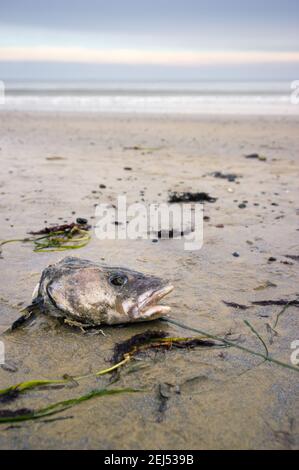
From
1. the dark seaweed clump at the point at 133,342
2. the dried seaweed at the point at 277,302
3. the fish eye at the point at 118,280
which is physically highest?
the fish eye at the point at 118,280

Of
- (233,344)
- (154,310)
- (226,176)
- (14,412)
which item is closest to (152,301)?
(154,310)

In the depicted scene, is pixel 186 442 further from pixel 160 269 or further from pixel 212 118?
pixel 212 118

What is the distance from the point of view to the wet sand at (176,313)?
277cm

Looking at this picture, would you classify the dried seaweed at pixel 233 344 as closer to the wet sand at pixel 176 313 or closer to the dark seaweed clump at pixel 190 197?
the wet sand at pixel 176 313

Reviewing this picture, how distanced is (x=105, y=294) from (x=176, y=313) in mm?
836

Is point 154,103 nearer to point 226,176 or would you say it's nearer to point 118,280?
point 226,176

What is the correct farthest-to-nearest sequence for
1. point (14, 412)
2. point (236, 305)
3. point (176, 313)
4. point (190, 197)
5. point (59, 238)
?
point (190, 197) < point (59, 238) < point (236, 305) < point (176, 313) < point (14, 412)

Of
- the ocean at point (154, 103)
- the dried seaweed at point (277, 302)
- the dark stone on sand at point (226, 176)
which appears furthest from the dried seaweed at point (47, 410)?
the ocean at point (154, 103)

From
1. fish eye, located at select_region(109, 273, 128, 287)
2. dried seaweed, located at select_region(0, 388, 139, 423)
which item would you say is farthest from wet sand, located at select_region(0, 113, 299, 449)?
fish eye, located at select_region(109, 273, 128, 287)

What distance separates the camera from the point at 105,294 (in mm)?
3635

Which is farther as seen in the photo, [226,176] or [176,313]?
[226,176]

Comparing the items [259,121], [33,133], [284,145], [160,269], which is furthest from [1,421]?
[259,121]

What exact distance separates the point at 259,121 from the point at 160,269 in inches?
751

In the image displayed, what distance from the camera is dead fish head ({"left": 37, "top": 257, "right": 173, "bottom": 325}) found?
3.63 meters
